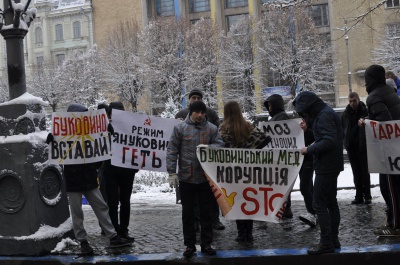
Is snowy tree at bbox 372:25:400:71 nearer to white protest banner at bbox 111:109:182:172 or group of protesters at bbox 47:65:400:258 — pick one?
white protest banner at bbox 111:109:182:172

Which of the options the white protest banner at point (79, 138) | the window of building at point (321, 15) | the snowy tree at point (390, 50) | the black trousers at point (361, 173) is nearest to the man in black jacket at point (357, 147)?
the black trousers at point (361, 173)

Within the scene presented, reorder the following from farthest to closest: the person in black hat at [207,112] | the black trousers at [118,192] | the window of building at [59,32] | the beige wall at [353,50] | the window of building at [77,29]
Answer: the window of building at [59,32] → the window of building at [77,29] → the beige wall at [353,50] → the person in black hat at [207,112] → the black trousers at [118,192]

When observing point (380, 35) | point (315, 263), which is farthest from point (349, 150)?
point (380, 35)

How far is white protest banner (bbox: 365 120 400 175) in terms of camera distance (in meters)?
6.95

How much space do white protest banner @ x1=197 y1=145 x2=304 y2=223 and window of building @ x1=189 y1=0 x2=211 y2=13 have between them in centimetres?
5765

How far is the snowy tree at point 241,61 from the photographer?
159 feet

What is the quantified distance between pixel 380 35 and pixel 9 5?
48365 millimetres

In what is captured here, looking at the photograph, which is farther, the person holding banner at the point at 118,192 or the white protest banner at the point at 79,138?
the person holding banner at the point at 118,192

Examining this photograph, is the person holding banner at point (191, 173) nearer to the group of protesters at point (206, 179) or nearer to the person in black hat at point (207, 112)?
the group of protesters at point (206, 179)

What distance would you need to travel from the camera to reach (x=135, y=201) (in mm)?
14062

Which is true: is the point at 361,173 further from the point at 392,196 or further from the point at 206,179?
the point at 206,179

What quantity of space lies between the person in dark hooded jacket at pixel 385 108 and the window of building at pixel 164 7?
191 ft

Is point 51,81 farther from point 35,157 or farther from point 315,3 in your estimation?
point 35,157

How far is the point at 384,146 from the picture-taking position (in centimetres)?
712
